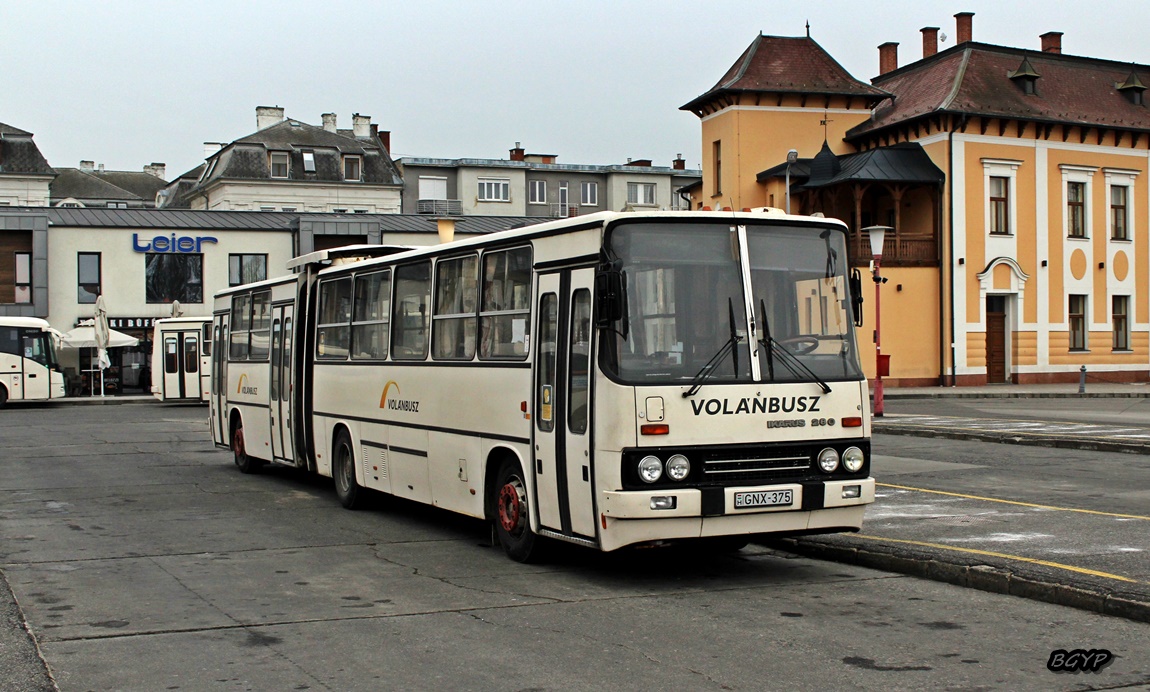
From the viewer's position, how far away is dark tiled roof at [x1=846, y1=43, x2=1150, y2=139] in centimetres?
4650

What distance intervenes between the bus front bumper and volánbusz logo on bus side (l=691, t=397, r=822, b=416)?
55cm

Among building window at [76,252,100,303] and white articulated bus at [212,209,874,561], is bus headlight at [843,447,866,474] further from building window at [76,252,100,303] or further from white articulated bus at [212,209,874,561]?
building window at [76,252,100,303]

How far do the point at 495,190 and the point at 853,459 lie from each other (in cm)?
7895

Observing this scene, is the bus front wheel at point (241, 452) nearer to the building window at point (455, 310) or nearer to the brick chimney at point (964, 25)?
the building window at point (455, 310)

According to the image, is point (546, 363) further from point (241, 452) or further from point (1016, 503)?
point (241, 452)

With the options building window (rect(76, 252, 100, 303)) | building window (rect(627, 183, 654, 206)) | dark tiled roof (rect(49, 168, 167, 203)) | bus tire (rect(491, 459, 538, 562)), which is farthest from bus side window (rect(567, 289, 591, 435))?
dark tiled roof (rect(49, 168, 167, 203))

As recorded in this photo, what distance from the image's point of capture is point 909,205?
48.5m

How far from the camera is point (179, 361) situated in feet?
146

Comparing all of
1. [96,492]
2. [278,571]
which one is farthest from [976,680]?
[96,492]

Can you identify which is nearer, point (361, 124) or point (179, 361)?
point (179, 361)

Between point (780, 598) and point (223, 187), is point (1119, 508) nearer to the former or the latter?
point (780, 598)

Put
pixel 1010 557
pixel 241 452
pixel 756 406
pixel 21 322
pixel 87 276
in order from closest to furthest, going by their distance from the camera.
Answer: pixel 756 406 → pixel 1010 557 → pixel 241 452 → pixel 21 322 → pixel 87 276

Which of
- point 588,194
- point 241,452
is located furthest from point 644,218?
point 588,194

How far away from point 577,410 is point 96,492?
364 inches
